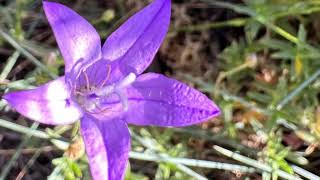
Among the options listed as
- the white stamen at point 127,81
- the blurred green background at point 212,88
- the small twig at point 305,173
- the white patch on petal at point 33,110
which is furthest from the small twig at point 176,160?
the white patch on petal at point 33,110

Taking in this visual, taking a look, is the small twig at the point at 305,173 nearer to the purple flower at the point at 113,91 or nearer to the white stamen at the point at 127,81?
the purple flower at the point at 113,91

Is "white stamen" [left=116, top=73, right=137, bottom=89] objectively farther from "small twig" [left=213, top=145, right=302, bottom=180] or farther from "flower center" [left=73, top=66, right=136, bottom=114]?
"small twig" [left=213, top=145, right=302, bottom=180]

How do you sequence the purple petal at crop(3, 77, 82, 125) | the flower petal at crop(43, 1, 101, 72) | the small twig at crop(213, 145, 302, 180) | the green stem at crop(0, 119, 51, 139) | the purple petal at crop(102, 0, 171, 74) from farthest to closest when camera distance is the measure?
the small twig at crop(213, 145, 302, 180) < the green stem at crop(0, 119, 51, 139) < the purple petal at crop(102, 0, 171, 74) < the flower petal at crop(43, 1, 101, 72) < the purple petal at crop(3, 77, 82, 125)

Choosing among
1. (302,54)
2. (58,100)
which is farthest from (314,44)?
(58,100)

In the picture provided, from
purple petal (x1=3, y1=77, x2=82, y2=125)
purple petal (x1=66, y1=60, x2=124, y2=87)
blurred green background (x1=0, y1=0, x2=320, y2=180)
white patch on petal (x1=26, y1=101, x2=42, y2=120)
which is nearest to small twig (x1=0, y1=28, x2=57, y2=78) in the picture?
blurred green background (x1=0, y1=0, x2=320, y2=180)

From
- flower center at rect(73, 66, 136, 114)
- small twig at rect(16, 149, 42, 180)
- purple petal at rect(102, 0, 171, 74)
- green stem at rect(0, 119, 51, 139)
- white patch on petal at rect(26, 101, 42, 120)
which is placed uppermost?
purple petal at rect(102, 0, 171, 74)

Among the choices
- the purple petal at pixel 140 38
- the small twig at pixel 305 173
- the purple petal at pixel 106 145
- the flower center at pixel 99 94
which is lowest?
the small twig at pixel 305 173

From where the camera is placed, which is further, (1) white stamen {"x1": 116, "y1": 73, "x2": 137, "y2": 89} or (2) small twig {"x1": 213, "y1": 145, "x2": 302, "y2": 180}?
(2) small twig {"x1": 213, "y1": 145, "x2": 302, "y2": 180}
